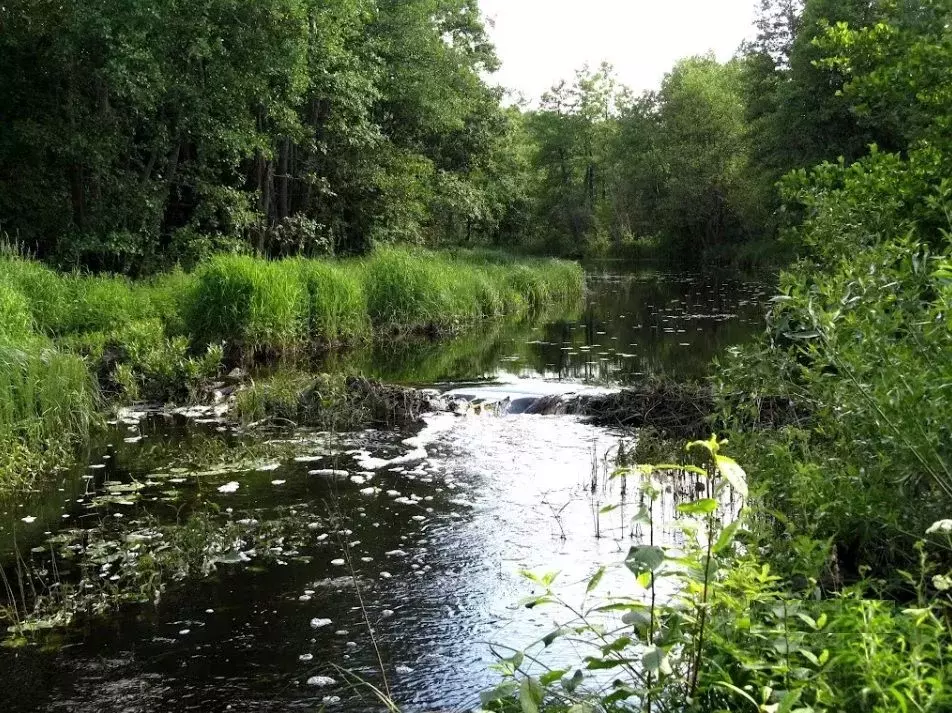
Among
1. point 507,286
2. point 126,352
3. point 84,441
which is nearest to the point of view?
point 84,441

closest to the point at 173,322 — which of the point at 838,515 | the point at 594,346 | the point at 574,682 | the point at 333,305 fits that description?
the point at 333,305

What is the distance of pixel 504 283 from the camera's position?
2770 cm

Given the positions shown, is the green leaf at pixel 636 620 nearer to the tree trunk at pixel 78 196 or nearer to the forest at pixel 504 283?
the forest at pixel 504 283

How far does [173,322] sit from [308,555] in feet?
33.2

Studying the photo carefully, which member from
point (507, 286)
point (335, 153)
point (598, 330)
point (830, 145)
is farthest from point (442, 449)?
point (830, 145)

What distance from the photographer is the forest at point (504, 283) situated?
3203 mm

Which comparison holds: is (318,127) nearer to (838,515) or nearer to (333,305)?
(333,305)

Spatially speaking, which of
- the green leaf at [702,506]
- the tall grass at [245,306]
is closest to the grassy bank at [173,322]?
the tall grass at [245,306]

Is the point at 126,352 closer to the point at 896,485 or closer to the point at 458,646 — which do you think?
the point at 458,646

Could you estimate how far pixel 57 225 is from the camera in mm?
21031

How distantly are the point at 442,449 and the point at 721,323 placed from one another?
14169 mm

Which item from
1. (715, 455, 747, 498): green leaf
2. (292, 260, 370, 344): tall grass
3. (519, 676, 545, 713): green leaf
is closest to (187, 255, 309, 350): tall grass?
(292, 260, 370, 344): tall grass

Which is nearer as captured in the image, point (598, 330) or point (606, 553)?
point (606, 553)

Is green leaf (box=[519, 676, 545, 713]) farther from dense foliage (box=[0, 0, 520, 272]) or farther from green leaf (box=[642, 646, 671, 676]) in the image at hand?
dense foliage (box=[0, 0, 520, 272])
